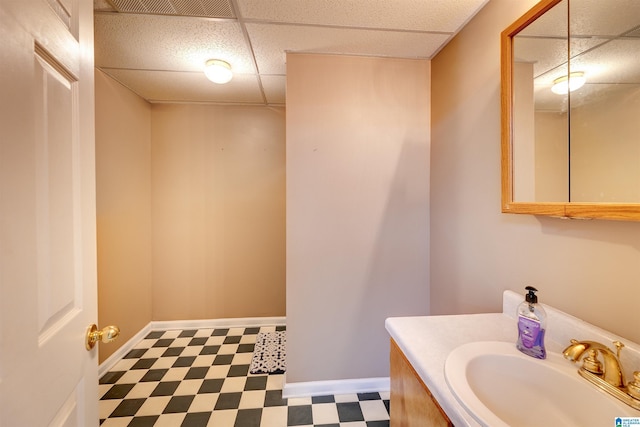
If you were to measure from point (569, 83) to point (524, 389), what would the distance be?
0.99 m

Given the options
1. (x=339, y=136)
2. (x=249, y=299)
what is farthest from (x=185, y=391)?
(x=339, y=136)

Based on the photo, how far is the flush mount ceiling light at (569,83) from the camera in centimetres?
85

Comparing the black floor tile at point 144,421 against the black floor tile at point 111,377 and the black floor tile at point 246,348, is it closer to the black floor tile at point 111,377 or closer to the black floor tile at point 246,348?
the black floor tile at point 111,377

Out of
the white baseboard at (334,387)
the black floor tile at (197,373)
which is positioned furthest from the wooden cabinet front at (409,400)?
the black floor tile at (197,373)

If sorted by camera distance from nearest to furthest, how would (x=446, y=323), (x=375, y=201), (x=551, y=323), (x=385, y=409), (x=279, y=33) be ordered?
(x=551, y=323) < (x=446, y=323) < (x=279, y=33) < (x=385, y=409) < (x=375, y=201)

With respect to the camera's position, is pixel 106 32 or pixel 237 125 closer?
pixel 106 32

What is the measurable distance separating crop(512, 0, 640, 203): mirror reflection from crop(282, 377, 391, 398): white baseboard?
5.06ft

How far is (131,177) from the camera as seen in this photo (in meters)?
2.36

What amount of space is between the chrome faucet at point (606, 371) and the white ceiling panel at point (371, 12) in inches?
59.2

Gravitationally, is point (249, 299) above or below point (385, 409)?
above

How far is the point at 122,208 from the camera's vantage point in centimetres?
224

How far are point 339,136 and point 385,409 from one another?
71.2 inches

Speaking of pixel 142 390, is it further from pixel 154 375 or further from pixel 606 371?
pixel 606 371

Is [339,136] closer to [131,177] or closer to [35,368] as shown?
[35,368]
